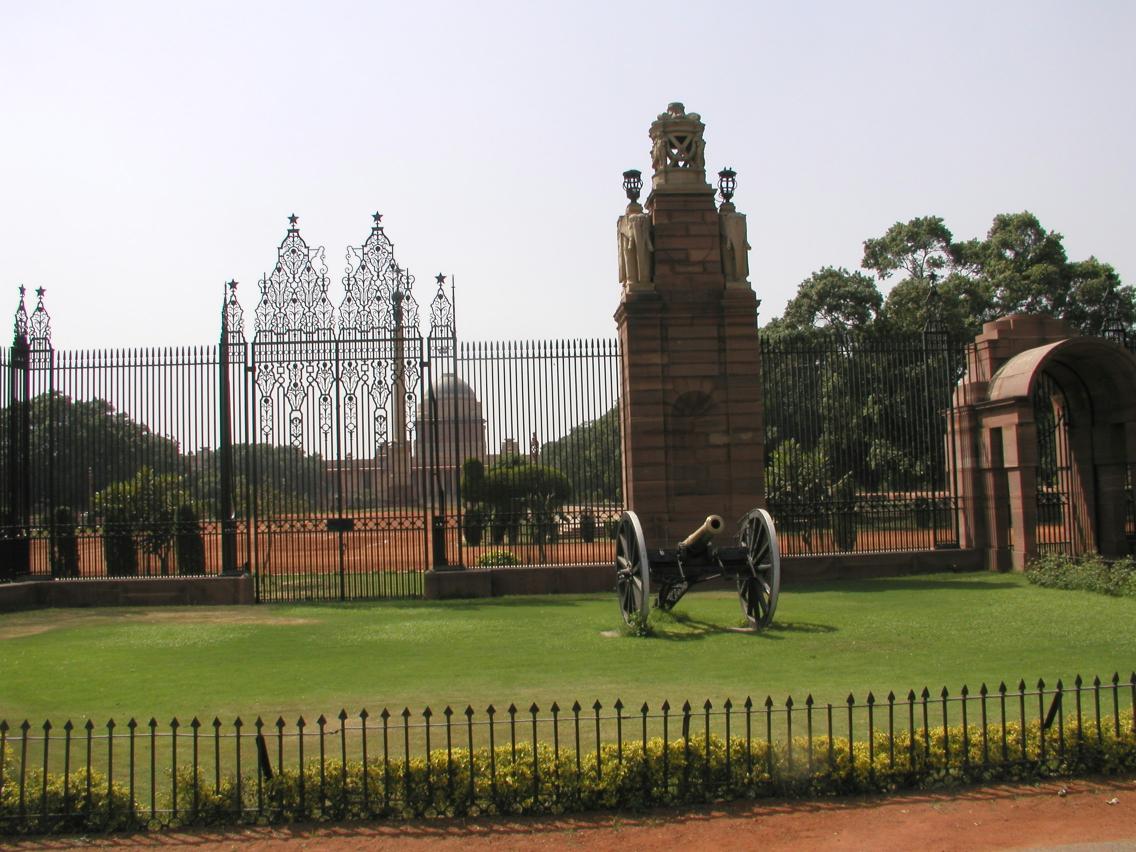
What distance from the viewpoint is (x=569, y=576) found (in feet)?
53.1

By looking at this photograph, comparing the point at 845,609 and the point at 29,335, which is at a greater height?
the point at 29,335

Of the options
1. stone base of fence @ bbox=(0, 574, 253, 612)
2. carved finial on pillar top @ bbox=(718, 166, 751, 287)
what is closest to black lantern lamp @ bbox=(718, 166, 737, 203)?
carved finial on pillar top @ bbox=(718, 166, 751, 287)

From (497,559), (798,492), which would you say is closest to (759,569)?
(497,559)

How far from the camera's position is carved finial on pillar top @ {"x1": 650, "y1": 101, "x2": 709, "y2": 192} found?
17.3 metres

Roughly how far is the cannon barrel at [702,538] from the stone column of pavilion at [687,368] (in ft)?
15.0

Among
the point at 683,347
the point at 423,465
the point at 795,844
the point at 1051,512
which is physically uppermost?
the point at 683,347

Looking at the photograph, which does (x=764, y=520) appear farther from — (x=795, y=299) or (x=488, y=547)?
(x=795, y=299)

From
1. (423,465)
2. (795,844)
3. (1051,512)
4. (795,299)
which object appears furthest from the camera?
(795,299)

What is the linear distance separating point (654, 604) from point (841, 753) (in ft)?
25.7

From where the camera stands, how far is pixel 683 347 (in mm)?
16781

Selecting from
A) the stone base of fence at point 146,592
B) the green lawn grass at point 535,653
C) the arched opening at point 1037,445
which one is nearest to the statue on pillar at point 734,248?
the arched opening at point 1037,445

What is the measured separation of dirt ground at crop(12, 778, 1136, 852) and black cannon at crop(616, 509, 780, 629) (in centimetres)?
521

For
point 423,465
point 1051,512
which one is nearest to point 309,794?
point 423,465

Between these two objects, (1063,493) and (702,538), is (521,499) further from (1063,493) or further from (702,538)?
(1063,493)
